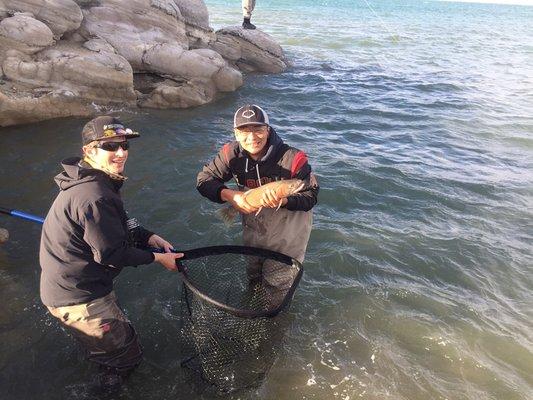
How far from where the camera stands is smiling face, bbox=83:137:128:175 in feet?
10.8

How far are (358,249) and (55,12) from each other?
36.8ft

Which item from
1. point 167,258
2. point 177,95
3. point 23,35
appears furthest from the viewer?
point 177,95

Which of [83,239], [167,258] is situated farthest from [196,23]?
[83,239]

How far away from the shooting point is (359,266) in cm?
643

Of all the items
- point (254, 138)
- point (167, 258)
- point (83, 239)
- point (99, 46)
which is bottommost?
point (99, 46)

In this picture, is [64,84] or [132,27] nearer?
[64,84]

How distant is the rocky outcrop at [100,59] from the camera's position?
10602 millimetres

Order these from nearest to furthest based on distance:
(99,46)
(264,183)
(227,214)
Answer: (264,183), (227,214), (99,46)

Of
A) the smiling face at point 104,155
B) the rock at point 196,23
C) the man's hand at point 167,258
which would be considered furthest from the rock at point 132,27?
the man's hand at point 167,258

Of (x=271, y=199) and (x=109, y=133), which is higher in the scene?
(x=109, y=133)

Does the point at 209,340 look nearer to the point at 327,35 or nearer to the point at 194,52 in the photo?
the point at 194,52

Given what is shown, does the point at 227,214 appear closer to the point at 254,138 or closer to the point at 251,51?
the point at 254,138

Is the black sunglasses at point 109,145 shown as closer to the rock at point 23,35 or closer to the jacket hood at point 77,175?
the jacket hood at point 77,175

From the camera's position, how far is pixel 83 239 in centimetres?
333
